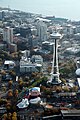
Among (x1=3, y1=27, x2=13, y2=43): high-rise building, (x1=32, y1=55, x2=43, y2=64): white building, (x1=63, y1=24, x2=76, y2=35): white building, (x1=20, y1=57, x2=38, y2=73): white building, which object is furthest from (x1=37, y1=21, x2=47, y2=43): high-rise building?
(x1=20, y1=57, x2=38, y2=73): white building

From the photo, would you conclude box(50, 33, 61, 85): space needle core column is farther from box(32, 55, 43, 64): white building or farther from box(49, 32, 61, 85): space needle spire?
box(32, 55, 43, 64): white building

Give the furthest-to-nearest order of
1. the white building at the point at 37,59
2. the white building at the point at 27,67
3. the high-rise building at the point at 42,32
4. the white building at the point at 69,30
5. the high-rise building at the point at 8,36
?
the white building at the point at 69,30
the high-rise building at the point at 42,32
the high-rise building at the point at 8,36
the white building at the point at 37,59
the white building at the point at 27,67

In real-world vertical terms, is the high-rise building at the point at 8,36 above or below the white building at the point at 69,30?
above

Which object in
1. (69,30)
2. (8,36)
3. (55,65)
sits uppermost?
(55,65)

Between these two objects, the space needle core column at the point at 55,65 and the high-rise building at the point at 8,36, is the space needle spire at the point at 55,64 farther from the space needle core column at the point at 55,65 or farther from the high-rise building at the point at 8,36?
the high-rise building at the point at 8,36

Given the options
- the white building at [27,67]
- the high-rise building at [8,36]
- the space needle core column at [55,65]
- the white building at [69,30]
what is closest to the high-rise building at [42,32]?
the high-rise building at [8,36]

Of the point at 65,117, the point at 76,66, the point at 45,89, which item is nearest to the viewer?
the point at 65,117

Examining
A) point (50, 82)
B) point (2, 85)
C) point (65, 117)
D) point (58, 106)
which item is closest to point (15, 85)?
point (2, 85)

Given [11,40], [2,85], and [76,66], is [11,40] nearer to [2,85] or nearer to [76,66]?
[76,66]

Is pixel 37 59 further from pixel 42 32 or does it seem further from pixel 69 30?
pixel 69 30

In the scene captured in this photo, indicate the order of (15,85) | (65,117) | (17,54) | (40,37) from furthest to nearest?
1. (40,37)
2. (17,54)
3. (15,85)
4. (65,117)

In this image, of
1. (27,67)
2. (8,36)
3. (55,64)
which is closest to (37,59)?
(27,67)
